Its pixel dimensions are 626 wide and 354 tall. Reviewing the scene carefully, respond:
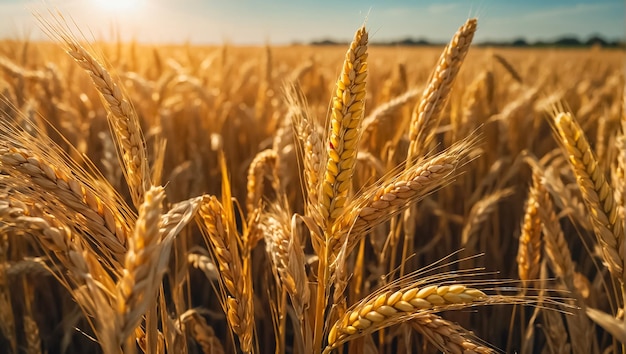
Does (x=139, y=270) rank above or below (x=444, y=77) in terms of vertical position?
below

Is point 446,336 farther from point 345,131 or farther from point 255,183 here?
point 255,183

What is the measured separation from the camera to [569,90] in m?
4.98

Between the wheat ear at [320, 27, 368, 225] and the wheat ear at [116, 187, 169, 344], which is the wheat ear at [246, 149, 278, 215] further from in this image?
the wheat ear at [116, 187, 169, 344]

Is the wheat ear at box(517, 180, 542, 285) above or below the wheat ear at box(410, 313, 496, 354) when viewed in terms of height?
above

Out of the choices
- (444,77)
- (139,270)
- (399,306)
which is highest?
(444,77)

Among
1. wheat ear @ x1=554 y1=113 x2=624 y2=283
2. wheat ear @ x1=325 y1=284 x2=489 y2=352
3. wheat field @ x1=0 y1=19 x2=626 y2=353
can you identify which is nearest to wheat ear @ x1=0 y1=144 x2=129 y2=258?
wheat field @ x1=0 y1=19 x2=626 y2=353

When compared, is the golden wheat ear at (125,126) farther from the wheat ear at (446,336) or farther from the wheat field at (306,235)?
the wheat ear at (446,336)

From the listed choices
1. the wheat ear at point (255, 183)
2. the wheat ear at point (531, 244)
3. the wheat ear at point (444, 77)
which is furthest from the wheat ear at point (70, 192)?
the wheat ear at point (531, 244)

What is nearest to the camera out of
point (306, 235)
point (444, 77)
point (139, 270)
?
point (139, 270)

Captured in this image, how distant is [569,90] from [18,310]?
507 cm

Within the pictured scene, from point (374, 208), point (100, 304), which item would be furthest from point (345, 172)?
point (100, 304)

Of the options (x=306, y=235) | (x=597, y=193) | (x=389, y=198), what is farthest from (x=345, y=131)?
(x=306, y=235)

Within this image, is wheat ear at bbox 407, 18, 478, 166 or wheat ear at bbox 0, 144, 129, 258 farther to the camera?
wheat ear at bbox 407, 18, 478, 166

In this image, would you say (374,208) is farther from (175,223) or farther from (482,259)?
(482,259)
